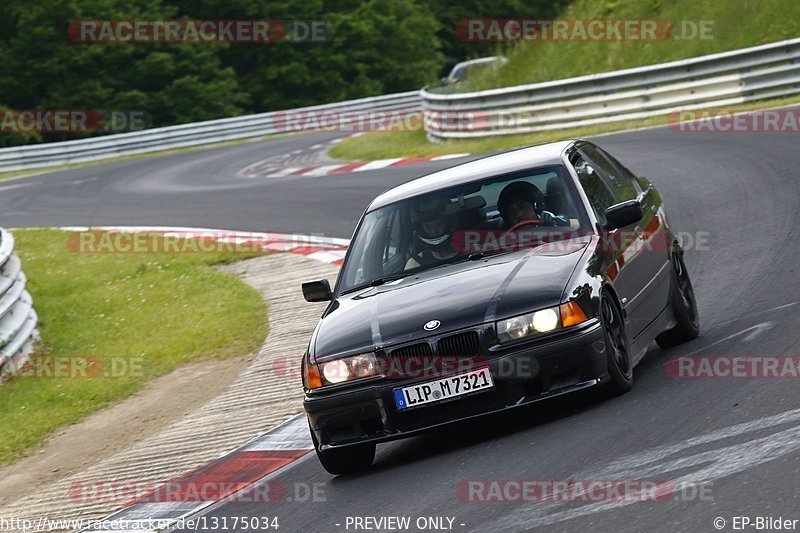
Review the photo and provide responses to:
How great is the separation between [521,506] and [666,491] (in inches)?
24.5

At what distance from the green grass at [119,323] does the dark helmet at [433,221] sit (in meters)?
3.77

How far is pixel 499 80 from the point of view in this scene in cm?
2925

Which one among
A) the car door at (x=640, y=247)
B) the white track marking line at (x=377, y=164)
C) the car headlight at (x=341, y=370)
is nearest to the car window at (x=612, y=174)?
the car door at (x=640, y=247)

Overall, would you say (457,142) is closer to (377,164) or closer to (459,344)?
(377,164)

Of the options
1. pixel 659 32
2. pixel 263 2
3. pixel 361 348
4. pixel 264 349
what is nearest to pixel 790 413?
pixel 361 348

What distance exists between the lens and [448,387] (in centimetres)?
655

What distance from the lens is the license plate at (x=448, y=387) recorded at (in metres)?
6.54

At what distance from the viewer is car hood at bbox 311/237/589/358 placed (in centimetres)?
664

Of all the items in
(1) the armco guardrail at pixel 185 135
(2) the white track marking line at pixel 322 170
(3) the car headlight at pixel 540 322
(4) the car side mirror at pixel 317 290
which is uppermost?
(3) the car headlight at pixel 540 322

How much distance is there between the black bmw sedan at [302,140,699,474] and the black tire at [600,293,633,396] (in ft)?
0.04

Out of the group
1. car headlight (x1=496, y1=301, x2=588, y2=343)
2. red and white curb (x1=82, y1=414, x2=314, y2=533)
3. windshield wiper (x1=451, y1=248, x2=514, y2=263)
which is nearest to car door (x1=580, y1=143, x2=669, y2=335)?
windshield wiper (x1=451, y1=248, x2=514, y2=263)

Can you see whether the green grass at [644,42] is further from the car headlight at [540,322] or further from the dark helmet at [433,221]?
the car headlight at [540,322]

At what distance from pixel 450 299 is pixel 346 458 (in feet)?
3.36

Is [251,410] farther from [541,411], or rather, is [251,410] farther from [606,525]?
[606,525]
